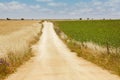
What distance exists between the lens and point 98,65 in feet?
71.6

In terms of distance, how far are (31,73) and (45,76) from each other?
1.43 meters

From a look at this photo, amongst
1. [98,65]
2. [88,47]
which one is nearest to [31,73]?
[98,65]

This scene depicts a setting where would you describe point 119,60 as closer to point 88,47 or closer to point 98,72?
point 98,72

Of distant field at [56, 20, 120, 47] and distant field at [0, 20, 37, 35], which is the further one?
distant field at [0, 20, 37, 35]

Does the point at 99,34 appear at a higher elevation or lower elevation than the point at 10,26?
higher

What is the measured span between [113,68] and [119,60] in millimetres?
1947

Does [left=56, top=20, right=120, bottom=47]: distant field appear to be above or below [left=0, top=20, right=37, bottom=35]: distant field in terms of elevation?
above

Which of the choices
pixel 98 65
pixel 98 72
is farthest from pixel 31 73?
pixel 98 65

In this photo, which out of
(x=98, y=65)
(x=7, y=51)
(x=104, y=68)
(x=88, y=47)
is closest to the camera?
(x=104, y=68)

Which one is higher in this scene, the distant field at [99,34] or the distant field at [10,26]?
the distant field at [99,34]

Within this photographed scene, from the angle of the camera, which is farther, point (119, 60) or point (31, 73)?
point (119, 60)

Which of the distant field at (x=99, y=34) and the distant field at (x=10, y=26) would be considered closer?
the distant field at (x=99, y=34)

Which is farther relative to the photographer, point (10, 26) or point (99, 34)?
point (10, 26)

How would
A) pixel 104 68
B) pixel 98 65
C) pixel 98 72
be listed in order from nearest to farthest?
pixel 98 72
pixel 104 68
pixel 98 65
